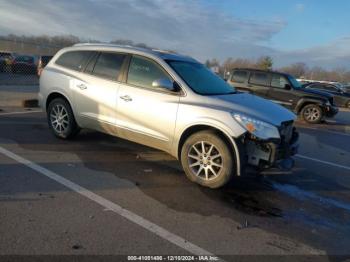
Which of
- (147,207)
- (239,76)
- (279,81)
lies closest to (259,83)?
(279,81)

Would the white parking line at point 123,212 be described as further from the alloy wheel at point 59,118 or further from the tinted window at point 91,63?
the tinted window at point 91,63

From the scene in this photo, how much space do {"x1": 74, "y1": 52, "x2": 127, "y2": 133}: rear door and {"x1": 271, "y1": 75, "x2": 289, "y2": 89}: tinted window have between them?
9.48 meters

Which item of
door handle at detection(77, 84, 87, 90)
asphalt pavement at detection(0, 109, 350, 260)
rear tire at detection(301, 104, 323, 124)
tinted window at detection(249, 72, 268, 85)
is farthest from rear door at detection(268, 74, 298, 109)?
door handle at detection(77, 84, 87, 90)

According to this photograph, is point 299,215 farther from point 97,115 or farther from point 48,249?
point 97,115

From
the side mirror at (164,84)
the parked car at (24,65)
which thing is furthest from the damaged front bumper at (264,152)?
the parked car at (24,65)

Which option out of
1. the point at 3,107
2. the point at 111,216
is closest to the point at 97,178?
the point at 111,216

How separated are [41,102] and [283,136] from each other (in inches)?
188

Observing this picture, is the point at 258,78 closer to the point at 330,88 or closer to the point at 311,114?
the point at 311,114

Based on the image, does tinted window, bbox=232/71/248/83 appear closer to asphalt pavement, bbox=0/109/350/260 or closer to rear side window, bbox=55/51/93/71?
asphalt pavement, bbox=0/109/350/260

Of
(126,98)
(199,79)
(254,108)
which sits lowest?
(126,98)

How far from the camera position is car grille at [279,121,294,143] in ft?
17.4

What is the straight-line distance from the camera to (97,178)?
524 centimetres

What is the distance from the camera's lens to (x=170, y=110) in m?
5.50

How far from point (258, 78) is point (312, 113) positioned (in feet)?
8.25
